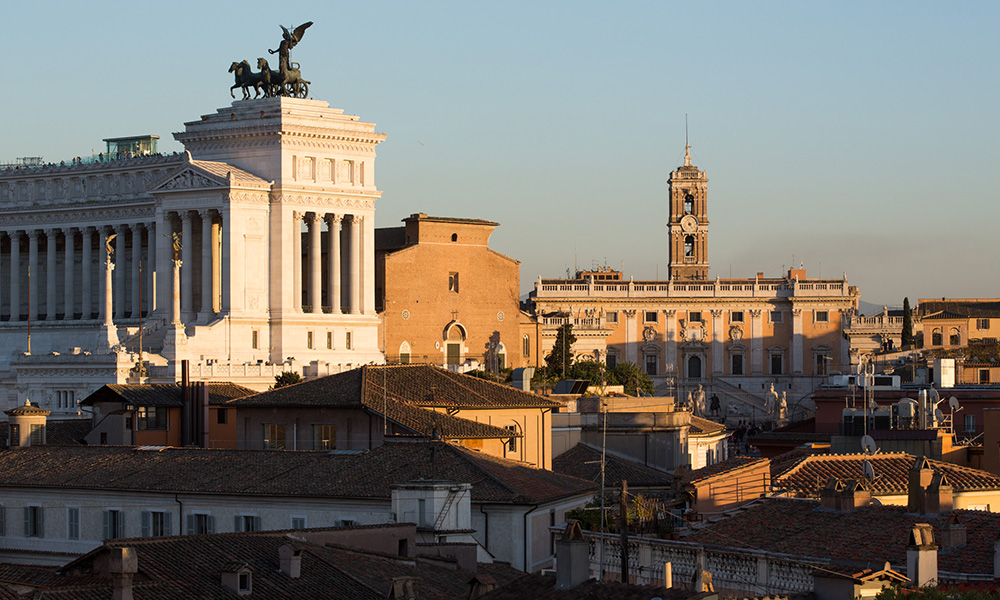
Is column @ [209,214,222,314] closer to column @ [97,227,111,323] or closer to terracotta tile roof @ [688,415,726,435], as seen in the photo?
column @ [97,227,111,323]

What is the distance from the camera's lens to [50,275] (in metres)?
99.4

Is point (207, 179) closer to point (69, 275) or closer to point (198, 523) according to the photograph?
point (69, 275)

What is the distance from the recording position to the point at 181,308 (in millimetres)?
87188

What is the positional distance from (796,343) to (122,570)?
384ft

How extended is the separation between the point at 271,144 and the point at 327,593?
5884 centimetres

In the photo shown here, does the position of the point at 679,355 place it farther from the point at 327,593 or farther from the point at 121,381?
the point at 327,593

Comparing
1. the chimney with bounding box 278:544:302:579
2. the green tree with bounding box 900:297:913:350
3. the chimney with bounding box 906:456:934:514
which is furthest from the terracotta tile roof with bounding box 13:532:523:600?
the green tree with bounding box 900:297:913:350

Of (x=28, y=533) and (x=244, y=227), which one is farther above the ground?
(x=244, y=227)

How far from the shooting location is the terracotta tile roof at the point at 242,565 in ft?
98.0

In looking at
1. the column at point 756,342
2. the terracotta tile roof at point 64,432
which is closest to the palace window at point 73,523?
the terracotta tile roof at point 64,432

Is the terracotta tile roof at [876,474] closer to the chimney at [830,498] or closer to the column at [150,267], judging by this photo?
the chimney at [830,498]

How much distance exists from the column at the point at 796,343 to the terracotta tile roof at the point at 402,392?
292 feet

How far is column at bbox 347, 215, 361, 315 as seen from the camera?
3558 inches

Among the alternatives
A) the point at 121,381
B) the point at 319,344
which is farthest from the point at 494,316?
the point at 121,381
